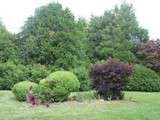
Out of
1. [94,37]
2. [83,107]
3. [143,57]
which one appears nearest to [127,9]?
[94,37]

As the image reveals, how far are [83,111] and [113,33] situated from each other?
16.2 meters

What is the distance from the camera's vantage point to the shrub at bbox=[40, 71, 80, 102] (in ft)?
41.8

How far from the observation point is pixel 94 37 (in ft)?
86.9

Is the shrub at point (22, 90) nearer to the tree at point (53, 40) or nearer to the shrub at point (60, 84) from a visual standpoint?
the shrub at point (60, 84)

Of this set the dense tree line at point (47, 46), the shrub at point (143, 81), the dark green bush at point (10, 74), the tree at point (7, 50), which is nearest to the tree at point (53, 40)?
the dense tree line at point (47, 46)

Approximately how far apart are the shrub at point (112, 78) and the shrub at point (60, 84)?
0.95 m

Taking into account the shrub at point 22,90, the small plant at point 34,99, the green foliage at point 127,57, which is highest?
the green foliage at point 127,57

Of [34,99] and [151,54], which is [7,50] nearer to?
[151,54]

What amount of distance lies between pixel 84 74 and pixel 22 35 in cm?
432

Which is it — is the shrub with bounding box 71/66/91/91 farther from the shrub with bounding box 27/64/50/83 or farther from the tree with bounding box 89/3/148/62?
the tree with bounding box 89/3/148/62

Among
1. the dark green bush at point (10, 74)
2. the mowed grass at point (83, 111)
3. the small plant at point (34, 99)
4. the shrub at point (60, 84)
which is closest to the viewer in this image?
the mowed grass at point (83, 111)

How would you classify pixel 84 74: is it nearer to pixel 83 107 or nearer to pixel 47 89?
pixel 47 89

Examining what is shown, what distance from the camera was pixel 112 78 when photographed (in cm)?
1318

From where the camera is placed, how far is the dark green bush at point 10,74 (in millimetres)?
19062
